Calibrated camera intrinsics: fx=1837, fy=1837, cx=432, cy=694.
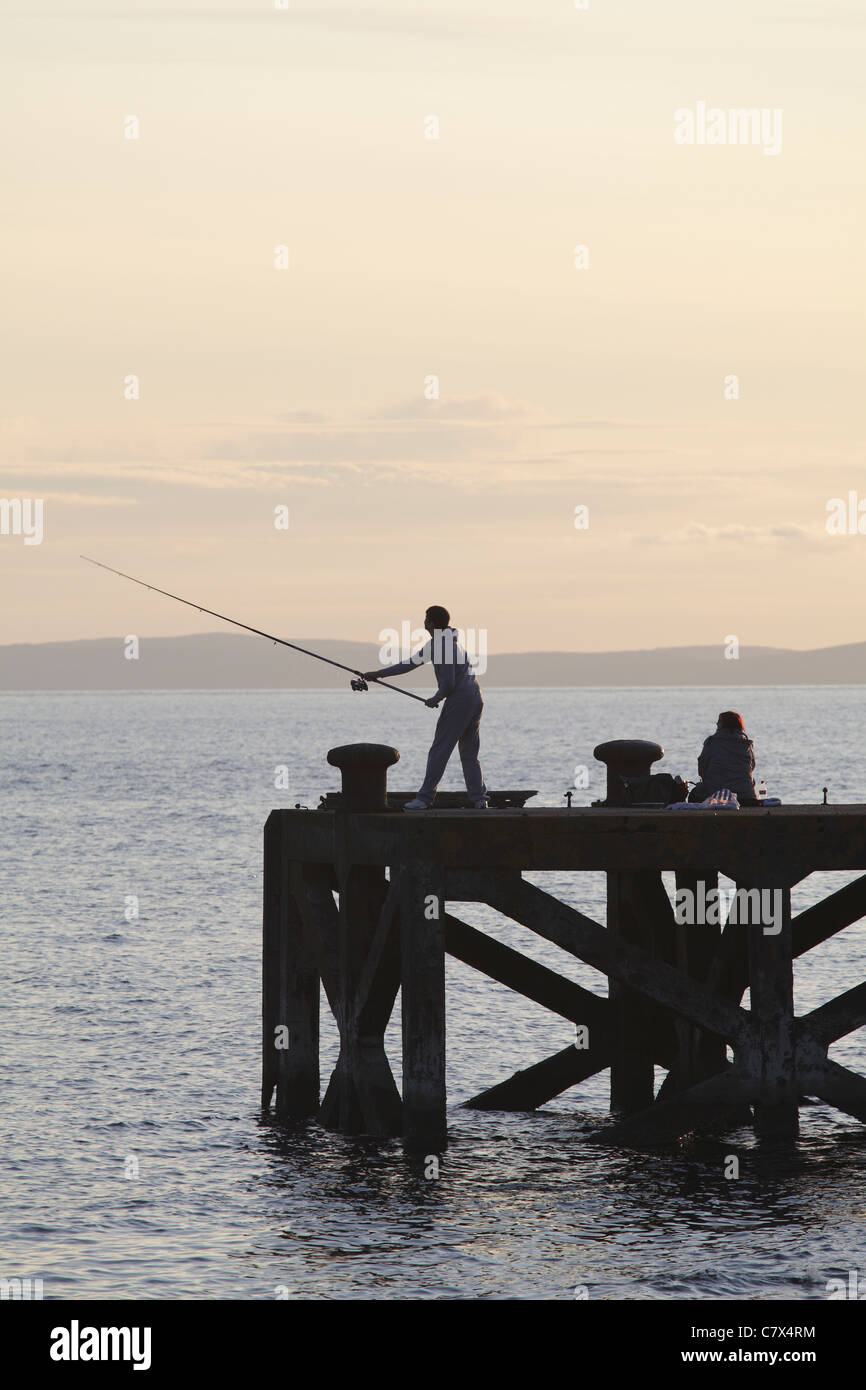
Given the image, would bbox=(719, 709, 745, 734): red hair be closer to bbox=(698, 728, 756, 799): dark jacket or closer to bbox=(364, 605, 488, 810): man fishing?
bbox=(698, 728, 756, 799): dark jacket

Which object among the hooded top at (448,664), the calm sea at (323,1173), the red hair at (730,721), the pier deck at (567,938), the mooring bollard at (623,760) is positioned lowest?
the calm sea at (323,1173)

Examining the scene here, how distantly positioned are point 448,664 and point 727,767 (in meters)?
2.71

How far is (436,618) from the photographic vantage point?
16062mm

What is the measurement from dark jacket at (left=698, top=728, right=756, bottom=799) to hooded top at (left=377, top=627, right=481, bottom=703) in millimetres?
2245

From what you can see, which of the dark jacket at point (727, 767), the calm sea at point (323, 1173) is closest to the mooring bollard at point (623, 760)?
the dark jacket at point (727, 767)

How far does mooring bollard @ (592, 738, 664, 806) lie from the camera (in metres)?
17.3

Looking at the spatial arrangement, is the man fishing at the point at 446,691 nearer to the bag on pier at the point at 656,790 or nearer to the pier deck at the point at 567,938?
the pier deck at the point at 567,938

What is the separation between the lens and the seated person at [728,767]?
54.0ft

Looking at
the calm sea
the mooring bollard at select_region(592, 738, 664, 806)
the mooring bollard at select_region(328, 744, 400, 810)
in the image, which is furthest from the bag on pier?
the calm sea

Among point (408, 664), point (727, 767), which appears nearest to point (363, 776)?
point (408, 664)

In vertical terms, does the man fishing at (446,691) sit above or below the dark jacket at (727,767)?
above

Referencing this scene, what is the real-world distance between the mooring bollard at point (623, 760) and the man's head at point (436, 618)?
2.21 metres

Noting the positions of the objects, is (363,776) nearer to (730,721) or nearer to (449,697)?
(449,697)
